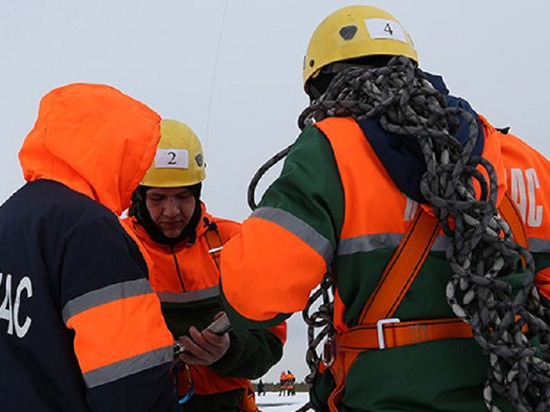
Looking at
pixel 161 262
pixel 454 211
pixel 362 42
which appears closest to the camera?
pixel 454 211

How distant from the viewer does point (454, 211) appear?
2025 mm

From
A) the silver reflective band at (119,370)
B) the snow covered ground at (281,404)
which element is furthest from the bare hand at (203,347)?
the snow covered ground at (281,404)

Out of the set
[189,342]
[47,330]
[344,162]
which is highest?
[344,162]

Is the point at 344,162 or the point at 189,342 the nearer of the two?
the point at 344,162

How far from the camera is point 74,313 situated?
2230 mm

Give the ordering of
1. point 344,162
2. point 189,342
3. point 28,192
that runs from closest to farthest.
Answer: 1. point 344,162
2. point 28,192
3. point 189,342

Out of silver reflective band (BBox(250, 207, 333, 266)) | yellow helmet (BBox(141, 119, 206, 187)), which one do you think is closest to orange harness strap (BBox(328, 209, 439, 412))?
silver reflective band (BBox(250, 207, 333, 266))

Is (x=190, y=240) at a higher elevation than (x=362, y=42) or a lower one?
lower

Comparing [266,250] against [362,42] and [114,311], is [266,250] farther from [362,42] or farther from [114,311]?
[362,42]

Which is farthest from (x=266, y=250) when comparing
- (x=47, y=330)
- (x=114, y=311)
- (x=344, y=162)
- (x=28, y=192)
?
(x=28, y=192)

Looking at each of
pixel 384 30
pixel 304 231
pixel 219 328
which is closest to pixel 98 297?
pixel 304 231

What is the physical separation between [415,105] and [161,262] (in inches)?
92.7

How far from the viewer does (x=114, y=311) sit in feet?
7.34

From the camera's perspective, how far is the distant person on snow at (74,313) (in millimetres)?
2229
